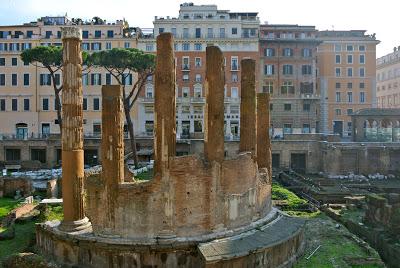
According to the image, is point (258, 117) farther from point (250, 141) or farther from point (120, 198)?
point (120, 198)

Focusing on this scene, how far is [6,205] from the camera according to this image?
21656mm

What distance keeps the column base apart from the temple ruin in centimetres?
3

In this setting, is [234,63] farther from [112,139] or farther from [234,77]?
[112,139]

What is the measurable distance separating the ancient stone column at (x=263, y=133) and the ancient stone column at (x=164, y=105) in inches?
219

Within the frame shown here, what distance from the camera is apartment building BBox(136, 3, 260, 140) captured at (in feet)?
138

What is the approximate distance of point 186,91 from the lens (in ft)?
140

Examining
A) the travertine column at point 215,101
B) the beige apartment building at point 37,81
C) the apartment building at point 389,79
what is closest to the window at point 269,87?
the beige apartment building at point 37,81

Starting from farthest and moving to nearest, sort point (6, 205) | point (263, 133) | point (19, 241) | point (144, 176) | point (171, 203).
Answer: point (144, 176) < point (6, 205) < point (263, 133) < point (19, 241) < point (171, 203)

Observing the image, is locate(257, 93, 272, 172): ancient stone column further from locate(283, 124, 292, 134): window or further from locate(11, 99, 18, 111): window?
locate(11, 99, 18, 111): window

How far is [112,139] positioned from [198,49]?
31396mm

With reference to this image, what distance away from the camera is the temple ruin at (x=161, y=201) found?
12055 mm

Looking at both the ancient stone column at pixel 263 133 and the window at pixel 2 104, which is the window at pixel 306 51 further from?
the ancient stone column at pixel 263 133

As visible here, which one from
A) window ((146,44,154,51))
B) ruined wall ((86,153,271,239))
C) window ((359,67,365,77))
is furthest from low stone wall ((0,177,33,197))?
window ((359,67,365,77))

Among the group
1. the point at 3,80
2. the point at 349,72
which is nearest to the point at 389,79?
the point at 349,72
